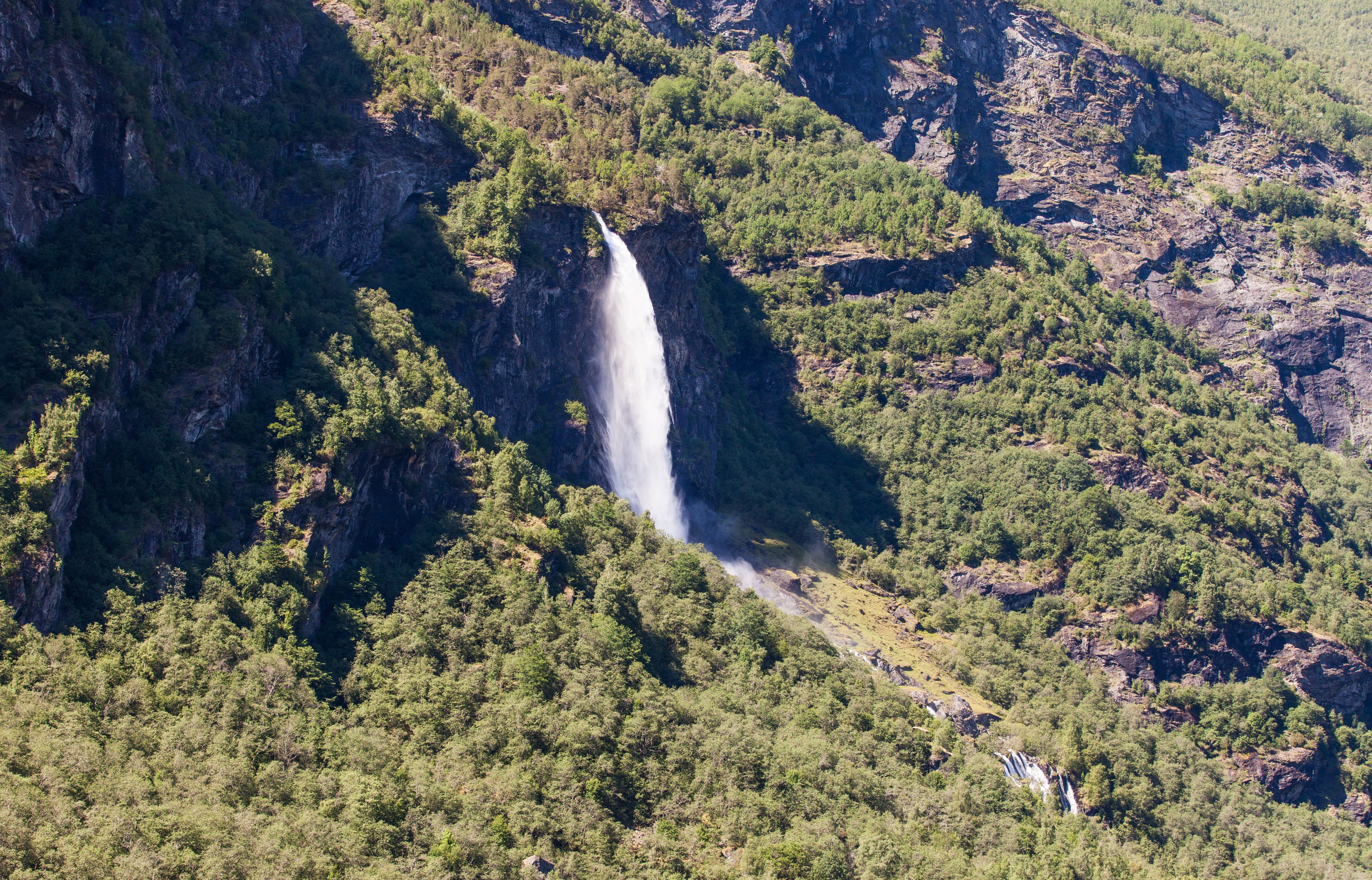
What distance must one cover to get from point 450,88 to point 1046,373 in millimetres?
78023

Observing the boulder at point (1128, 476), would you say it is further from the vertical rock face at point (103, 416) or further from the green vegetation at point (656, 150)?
the vertical rock face at point (103, 416)

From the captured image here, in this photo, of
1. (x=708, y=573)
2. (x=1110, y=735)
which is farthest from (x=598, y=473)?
(x=1110, y=735)

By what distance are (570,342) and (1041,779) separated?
57.7 meters

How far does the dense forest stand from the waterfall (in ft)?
20.6

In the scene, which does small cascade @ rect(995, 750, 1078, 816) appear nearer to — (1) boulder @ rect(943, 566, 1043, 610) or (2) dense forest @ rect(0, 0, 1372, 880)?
(2) dense forest @ rect(0, 0, 1372, 880)

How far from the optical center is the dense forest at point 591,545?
59312mm

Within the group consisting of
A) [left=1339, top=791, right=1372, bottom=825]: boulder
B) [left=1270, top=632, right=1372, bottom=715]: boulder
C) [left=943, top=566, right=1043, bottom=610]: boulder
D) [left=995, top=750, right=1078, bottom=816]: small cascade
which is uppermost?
[left=1270, top=632, right=1372, bottom=715]: boulder

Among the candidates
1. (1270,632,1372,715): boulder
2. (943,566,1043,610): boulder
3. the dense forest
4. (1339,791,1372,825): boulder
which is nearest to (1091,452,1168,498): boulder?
the dense forest

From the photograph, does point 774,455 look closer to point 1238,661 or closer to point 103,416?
point 1238,661

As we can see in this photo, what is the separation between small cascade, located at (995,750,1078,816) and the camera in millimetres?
97938

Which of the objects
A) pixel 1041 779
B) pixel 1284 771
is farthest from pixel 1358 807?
pixel 1041 779

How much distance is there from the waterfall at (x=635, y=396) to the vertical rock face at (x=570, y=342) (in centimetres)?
170

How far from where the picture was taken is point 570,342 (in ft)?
382

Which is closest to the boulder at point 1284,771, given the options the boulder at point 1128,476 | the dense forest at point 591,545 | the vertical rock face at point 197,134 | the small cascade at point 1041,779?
the dense forest at point 591,545
